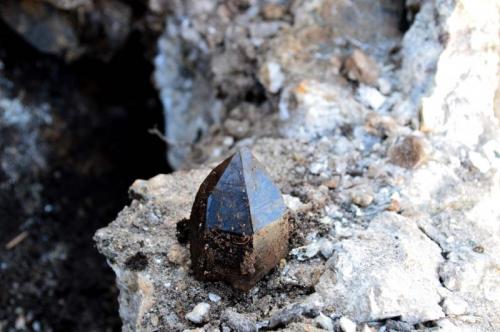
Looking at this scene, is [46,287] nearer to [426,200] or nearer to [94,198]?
[94,198]

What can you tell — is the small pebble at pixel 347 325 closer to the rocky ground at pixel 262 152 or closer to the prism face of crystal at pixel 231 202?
the rocky ground at pixel 262 152

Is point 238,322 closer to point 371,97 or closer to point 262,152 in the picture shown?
point 262,152

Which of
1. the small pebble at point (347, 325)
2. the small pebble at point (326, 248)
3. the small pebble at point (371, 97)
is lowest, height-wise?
the small pebble at point (347, 325)

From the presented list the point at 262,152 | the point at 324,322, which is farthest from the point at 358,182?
the point at 324,322

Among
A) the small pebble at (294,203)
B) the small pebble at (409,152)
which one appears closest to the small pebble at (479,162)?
the small pebble at (409,152)

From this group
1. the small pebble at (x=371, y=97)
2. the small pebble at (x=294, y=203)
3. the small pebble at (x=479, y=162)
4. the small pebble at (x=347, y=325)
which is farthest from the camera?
the small pebble at (x=371, y=97)

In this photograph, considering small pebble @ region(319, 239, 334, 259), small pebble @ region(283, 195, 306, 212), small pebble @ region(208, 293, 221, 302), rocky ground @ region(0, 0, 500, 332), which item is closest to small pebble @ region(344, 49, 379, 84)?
rocky ground @ region(0, 0, 500, 332)

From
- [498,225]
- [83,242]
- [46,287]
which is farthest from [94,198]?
[498,225]

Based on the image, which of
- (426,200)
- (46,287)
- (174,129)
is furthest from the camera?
(174,129)
